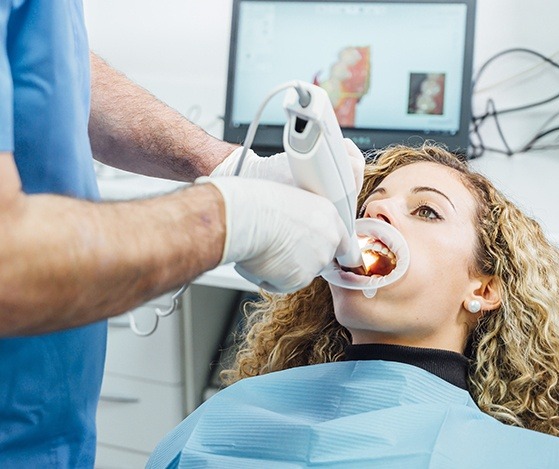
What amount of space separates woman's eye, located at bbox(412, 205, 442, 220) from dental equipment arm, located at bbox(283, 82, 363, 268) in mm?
314

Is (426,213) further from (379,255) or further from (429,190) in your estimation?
(379,255)

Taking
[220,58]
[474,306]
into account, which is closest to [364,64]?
[220,58]

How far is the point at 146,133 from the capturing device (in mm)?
1321

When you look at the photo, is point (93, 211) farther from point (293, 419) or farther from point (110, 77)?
point (110, 77)

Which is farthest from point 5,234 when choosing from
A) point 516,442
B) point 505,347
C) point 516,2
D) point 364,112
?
point 516,2

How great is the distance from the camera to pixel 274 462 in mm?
1108

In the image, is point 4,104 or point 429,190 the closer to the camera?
point 4,104

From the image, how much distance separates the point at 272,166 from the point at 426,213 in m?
0.30

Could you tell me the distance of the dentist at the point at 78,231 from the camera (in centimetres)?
73

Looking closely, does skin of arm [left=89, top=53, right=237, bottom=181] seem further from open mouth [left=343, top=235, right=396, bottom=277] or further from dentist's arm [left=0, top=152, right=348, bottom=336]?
dentist's arm [left=0, top=152, right=348, bottom=336]

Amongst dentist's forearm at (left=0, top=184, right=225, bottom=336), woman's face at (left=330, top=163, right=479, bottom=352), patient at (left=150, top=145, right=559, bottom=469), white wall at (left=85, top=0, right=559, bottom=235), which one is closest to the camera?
dentist's forearm at (left=0, top=184, right=225, bottom=336)

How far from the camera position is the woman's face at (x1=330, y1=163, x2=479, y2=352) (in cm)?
117

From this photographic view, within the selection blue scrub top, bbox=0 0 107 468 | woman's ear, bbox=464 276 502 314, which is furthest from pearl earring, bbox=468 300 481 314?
blue scrub top, bbox=0 0 107 468

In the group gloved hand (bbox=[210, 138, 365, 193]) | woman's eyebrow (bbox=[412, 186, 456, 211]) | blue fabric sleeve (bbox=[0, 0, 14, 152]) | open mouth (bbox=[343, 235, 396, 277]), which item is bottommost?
open mouth (bbox=[343, 235, 396, 277])
